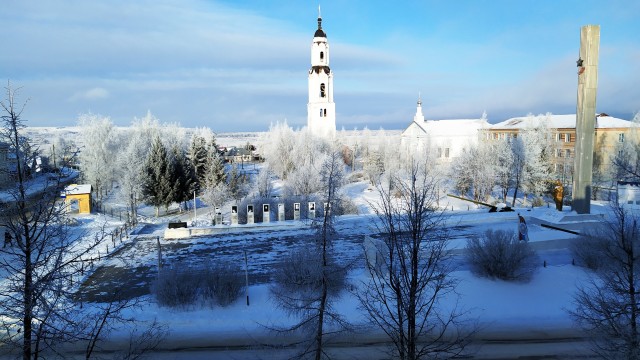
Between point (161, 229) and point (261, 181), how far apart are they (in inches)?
417

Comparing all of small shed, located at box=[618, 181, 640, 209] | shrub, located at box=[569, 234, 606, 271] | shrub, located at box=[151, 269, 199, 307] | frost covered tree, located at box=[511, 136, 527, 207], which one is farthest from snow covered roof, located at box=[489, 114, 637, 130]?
shrub, located at box=[151, 269, 199, 307]

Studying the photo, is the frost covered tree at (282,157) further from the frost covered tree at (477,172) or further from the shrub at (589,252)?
the shrub at (589,252)

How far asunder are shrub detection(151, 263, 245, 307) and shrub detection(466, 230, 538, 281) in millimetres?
8149

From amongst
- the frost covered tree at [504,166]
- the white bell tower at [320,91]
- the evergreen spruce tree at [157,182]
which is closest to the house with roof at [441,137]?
the white bell tower at [320,91]

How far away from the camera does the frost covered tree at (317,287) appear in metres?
9.00

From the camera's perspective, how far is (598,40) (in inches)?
812

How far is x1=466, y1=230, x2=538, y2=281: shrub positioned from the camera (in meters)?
14.9

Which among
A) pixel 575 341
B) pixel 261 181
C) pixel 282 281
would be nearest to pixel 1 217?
pixel 282 281

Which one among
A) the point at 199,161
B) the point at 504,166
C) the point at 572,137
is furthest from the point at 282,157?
the point at 572,137

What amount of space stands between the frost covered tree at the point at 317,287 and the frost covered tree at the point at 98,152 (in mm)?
31134

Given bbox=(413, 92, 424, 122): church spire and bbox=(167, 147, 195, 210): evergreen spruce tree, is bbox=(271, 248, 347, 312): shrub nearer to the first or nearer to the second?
bbox=(167, 147, 195, 210): evergreen spruce tree

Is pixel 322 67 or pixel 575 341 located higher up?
pixel 322 67

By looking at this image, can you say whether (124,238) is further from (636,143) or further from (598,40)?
(636,143)

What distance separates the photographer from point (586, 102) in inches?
830
